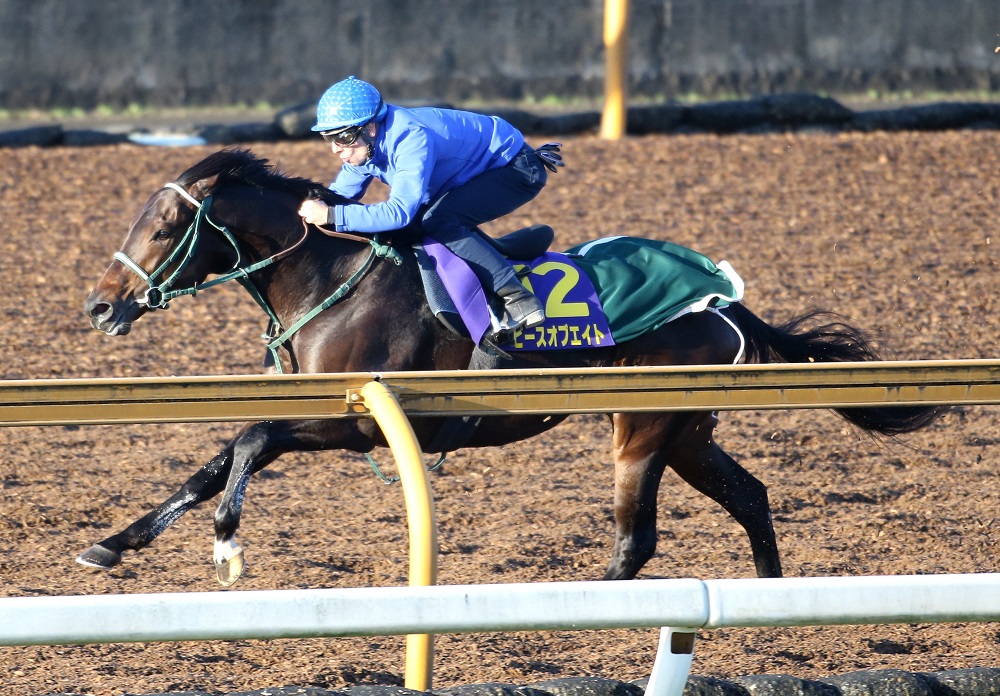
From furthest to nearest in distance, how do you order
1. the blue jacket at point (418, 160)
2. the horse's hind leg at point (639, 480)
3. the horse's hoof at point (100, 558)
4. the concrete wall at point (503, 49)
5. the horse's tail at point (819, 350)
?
the concrete wall at point (503, 49), the horse's tail at point (819, 350), the horse's hind leg at point (639, 480), the blue jacket at point (418, 160), the horse's hoof at point (100, 558)

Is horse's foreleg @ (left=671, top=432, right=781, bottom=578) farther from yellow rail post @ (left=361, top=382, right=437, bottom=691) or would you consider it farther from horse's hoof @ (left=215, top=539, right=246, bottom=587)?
yellow rail post @ (left=361, top=382, right=437, bottom=691)

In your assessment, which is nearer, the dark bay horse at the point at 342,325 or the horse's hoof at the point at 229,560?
Answer: the horse's hoof at the point at 229,560

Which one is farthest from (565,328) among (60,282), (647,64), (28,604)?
(647,64)

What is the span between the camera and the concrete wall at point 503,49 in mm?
11930

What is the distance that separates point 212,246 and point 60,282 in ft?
13.2

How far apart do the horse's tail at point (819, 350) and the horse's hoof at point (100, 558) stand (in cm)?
224

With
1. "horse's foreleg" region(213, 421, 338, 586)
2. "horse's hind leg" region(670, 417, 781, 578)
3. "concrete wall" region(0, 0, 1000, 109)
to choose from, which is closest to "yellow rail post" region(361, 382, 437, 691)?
"horse's foreleg" region(213, 421, 338, 586)

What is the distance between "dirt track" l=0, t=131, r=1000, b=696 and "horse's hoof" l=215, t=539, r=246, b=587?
21 centimetres

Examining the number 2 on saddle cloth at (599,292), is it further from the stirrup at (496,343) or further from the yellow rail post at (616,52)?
the yellow rail post at (616,52)

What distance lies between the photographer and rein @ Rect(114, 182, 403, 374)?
14.2ft

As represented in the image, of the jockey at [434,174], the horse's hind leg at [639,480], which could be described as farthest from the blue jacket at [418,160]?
the horse's hind leg at [639,480]

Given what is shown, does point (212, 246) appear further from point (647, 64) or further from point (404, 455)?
point (647, 64)

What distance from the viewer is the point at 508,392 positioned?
3141 mm

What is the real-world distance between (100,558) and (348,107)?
5.19 feet
